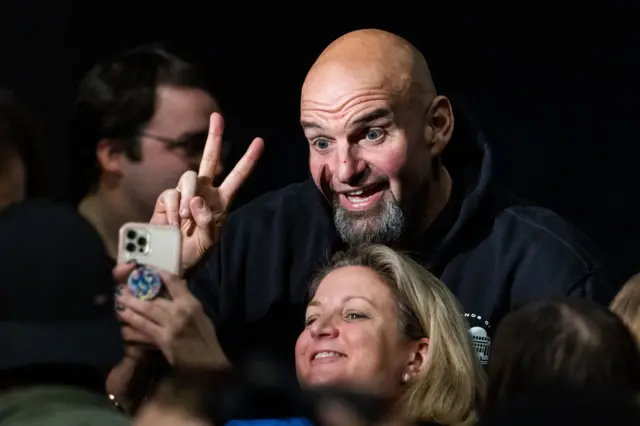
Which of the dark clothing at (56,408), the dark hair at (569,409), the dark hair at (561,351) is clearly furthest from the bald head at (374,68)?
the dark hair at (569,409)

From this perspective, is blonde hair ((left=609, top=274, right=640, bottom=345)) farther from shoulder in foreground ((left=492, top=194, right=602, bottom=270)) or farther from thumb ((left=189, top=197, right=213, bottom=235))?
thumb ((left=189, top=197, right=213, bottom=235))

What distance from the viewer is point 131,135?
2473mm

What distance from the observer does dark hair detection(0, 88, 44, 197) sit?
1.89m

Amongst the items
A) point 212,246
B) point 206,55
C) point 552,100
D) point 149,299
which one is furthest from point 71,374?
point 552,100

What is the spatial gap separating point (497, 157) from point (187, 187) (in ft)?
3.28

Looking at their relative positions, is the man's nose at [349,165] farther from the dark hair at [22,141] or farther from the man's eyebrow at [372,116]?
the dark hair at [22,141]

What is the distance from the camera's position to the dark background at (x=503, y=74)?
2.96m

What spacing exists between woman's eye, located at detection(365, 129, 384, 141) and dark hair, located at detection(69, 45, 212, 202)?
0.36m

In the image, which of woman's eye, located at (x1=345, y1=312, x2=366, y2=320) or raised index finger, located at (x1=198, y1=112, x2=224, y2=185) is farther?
raised index finger, located at (x1=198, y1=112, x2=224, y2=185)

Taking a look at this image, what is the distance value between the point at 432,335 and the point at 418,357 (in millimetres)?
44

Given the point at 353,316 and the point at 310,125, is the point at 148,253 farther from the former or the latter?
the point at 310,125

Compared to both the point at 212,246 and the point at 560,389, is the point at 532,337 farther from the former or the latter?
the point at 212,246

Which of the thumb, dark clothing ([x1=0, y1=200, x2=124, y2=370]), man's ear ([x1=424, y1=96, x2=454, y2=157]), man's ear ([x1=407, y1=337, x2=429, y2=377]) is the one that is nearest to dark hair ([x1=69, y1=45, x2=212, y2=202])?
the thumb

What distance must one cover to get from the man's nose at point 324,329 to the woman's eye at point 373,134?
44 cm
